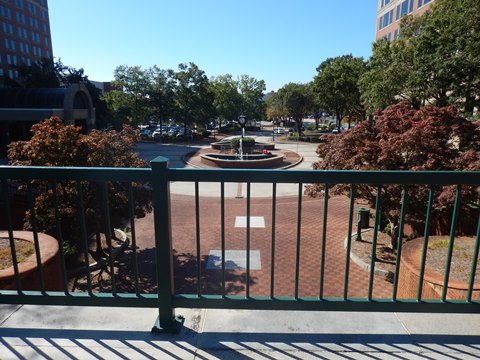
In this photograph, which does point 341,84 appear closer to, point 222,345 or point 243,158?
point 243,158

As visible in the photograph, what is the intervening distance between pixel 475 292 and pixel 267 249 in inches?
235

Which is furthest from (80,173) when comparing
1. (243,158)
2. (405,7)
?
(405,7)

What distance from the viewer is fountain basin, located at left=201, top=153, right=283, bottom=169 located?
84.6 ft

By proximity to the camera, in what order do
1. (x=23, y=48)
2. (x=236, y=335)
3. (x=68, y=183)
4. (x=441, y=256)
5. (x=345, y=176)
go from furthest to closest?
1. (x=23, y=48)
2. (x=68, y=183)
3. (x=441, y=256)
4. (x=236, y=335)
5. (x=345, y=176)

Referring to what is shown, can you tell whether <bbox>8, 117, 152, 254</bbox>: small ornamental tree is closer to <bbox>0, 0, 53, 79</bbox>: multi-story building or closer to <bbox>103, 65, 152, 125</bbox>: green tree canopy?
<bbox>103, 65, 152, 125</bbox>: green tree canopy

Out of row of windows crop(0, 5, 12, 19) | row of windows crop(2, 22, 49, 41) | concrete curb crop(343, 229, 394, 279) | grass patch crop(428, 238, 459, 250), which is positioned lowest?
concrete curb crop(343, 229, 394, 279)

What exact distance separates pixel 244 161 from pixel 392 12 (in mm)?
40503

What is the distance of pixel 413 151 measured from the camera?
819 centimetres

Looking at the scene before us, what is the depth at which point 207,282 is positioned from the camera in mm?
8547

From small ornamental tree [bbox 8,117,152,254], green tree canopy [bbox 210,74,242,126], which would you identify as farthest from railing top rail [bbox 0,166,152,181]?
green tree canopy [bbox 210,74,242,126]

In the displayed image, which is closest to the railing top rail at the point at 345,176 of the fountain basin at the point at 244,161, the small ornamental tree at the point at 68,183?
the small ornamental tree at the point at 68,183

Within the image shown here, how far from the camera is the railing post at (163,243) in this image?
2.58 metres

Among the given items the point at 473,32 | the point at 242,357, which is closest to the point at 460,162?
the point at 242,357

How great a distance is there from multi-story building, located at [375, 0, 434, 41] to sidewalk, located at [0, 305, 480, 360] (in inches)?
1898
